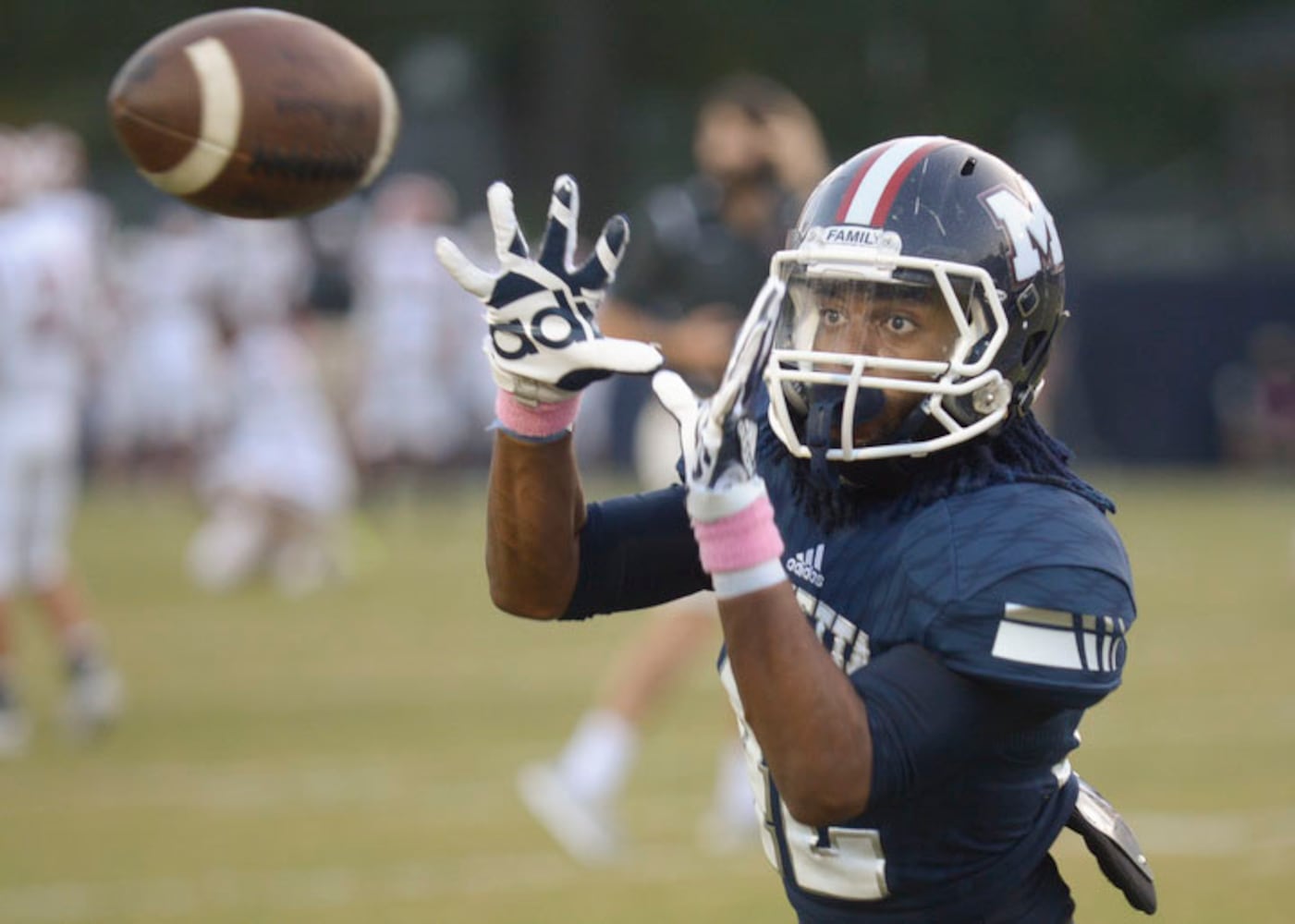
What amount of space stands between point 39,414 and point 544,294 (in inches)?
212

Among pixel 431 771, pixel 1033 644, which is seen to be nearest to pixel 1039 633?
pixel 1033 644

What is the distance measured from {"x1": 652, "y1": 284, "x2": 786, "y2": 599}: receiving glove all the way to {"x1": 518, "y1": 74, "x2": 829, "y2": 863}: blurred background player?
3396 millimetres

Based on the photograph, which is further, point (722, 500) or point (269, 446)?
point (269, 446)

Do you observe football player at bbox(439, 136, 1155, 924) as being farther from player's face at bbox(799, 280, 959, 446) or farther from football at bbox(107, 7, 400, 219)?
football at bbox(107, 7, 400, 219)

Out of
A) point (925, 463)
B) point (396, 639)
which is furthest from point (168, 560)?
point (925, 463)

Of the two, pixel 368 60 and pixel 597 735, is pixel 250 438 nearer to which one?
pixel 597 735

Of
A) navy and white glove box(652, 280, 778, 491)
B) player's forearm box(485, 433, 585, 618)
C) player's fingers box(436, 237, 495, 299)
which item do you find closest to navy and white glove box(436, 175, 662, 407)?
player's fingers box(436, 237, 495, 299)

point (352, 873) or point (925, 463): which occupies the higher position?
point (925, 463)

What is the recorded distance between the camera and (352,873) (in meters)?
5.33

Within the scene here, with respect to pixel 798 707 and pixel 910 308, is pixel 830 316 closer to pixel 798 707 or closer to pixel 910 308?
pixel 910 308

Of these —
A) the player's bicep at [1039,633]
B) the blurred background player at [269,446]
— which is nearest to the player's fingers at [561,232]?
the player's bicep at [1039,633]

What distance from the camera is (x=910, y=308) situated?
2.54 m

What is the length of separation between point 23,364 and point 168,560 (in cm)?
508

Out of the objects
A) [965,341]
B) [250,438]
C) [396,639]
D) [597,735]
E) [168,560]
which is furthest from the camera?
[168,560]
